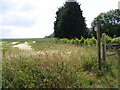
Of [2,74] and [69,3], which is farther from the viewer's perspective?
[69,3]

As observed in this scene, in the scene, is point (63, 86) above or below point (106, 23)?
below

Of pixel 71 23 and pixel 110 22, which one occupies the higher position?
pixel 110 22

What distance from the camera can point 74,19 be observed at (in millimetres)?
25141

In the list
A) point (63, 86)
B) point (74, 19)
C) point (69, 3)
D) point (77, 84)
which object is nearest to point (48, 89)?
point (63, 86)

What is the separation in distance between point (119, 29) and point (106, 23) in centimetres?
420

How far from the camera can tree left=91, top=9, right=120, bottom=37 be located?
33.8m

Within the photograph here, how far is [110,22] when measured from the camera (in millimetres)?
37000

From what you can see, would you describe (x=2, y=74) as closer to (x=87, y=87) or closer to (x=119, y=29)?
(x=87, y=87)

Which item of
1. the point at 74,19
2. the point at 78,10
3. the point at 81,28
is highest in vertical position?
the point at 78,10

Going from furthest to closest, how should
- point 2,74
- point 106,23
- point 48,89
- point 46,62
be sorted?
point 106,23 < point 46,62 < point 2,74 < point 48,89

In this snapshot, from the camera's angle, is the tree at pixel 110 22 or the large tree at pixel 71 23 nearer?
the large tree at pixel 71 23

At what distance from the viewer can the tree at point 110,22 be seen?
111 feet

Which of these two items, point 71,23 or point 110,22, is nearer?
point 71,23

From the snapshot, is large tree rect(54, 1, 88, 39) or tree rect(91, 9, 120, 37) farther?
tree rect(91, 9, 120, 37)
